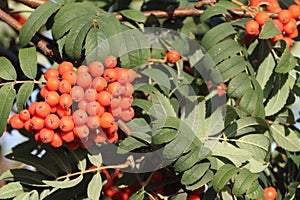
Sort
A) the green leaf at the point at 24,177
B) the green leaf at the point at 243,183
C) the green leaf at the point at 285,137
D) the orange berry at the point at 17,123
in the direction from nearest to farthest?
the green leaf at the point at 243,183
the orange berry at the point at 17,123
the green leaf at the point at 24,177
the green leaf at the point at 285,137

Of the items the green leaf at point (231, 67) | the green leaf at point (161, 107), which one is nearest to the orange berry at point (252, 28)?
the green leaf at point (231, 67)

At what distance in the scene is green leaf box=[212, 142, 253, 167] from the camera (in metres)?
A: 1.57

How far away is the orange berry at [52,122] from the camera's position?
1.49 m

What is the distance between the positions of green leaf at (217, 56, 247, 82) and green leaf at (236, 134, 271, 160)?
17 cm

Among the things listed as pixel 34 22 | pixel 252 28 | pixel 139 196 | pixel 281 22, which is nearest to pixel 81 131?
pixel 139 196

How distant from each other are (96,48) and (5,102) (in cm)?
27

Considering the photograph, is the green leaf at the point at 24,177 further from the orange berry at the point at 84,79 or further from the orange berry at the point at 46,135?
the orange berry at the point at 84,79

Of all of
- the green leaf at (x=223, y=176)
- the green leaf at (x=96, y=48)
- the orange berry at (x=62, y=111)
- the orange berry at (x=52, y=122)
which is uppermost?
the green leaf at (x=96, y=48)

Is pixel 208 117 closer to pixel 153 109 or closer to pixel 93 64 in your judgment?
pixel 153 109

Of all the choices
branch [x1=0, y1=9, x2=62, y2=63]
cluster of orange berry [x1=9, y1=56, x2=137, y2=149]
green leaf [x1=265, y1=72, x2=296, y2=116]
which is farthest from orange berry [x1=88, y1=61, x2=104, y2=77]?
green leaf [x1=265, y1=72, x2=296, y2=116]

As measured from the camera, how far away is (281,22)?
174cm

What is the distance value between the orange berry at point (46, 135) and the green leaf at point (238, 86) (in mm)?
462

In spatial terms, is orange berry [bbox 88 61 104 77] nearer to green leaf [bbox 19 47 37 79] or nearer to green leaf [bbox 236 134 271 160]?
green leaf [bbox 19 47 37 79]

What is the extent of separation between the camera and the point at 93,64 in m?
1.49
